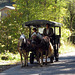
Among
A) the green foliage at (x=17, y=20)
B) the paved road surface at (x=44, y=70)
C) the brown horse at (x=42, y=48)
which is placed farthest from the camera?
the green foliage at (x=17, y=20)

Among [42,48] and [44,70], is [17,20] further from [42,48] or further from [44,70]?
[44,70]

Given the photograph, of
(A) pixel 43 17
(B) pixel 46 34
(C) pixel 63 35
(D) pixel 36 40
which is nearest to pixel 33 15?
(A) pixel 43 17

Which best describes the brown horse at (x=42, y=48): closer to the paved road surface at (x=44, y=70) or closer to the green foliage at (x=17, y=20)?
the paved road surface at (x=44, y=70)

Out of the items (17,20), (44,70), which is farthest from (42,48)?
(17,20)

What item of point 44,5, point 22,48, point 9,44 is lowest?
point 9,44

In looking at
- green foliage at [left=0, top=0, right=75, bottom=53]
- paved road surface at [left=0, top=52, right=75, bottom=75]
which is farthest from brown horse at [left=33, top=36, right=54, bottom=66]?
green foliage at [left=0, top=0, right=75, bottom=53]

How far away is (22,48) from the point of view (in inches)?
501

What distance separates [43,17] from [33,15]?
1786mm

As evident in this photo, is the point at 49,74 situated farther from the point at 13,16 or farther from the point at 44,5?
the point at 44,5

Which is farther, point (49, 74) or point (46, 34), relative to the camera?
point (46, 34)

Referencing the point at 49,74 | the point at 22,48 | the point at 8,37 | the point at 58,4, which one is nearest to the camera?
the point at 49,74

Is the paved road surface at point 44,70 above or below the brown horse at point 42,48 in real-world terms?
below

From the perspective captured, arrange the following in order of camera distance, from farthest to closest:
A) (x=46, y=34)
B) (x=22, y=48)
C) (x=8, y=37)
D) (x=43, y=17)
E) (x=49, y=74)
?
(x=43, y=17), (x=8, y=37), (x=46, y=34), (x=22, y=48), (x=49, y=74)

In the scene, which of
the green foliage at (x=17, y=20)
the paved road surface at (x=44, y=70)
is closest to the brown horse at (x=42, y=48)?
the paved road surface at (x=44, y=70)
